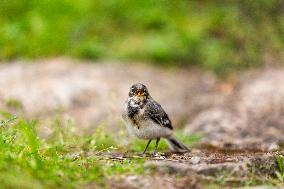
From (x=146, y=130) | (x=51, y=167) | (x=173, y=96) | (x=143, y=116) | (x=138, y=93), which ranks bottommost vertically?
(x=51, y=167)

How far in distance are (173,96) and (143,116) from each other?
515 centimetres

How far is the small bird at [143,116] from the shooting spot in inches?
307

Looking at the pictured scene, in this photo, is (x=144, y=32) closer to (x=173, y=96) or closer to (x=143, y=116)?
(x=173, y=96)

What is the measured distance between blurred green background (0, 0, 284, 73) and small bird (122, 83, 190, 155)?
6281mm

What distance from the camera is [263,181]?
620cm

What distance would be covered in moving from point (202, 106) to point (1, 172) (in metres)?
7.05

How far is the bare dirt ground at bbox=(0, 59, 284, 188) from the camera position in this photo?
10.4m

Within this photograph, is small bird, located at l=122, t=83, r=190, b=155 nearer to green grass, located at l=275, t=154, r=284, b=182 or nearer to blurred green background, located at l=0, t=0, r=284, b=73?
green grass, located at l=275, t=154, r=284, b=182

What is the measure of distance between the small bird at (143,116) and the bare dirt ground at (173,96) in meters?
1.06

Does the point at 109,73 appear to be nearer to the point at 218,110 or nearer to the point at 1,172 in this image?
the point at 218,110

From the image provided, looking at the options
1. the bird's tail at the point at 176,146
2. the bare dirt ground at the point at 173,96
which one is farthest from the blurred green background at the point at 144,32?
the bird's tail at the point at 176,146

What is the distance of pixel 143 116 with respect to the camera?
25.7 feet

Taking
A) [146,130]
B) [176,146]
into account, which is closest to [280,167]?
[146,130]

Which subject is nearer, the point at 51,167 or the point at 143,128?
the point at 51,167
